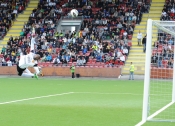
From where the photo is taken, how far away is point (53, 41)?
44.2m

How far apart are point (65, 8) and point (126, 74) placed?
1294 centimetres

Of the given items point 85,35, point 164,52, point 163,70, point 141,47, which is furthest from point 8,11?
point 164,52

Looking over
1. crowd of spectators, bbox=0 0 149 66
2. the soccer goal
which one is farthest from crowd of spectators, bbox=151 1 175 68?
crowd of spectators, bbox=0 0 149 66

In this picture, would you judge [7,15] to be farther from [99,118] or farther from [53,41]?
[99,118]

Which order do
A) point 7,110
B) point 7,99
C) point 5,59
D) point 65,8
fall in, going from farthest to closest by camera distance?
1. point 65,8
2. point 5,59
3. point 7,99
4. point 7,110

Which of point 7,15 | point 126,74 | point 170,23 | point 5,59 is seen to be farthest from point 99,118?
point 7,15

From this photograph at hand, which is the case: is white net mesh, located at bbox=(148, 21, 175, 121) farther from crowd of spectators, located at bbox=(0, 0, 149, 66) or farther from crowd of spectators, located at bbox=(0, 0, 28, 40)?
crowd of spectators, located at bbox=(0, 0, 28, 40)

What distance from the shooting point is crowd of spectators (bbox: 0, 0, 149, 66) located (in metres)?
40.8

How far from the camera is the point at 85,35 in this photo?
43875 mm

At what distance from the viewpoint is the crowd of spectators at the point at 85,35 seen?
40750mm

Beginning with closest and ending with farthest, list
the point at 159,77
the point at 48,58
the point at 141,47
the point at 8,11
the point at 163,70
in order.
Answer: the point at 159,77 → the point at 163,70 → the point at 141,47 → the point at 48,58 → the point at 8,11

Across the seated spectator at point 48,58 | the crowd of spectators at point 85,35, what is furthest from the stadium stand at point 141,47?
the seated spectator at point 48,58

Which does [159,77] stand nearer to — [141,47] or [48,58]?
[141,47]

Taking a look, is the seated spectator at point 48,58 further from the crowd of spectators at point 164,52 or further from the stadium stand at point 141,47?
the crowd of spectators at point 164,52
